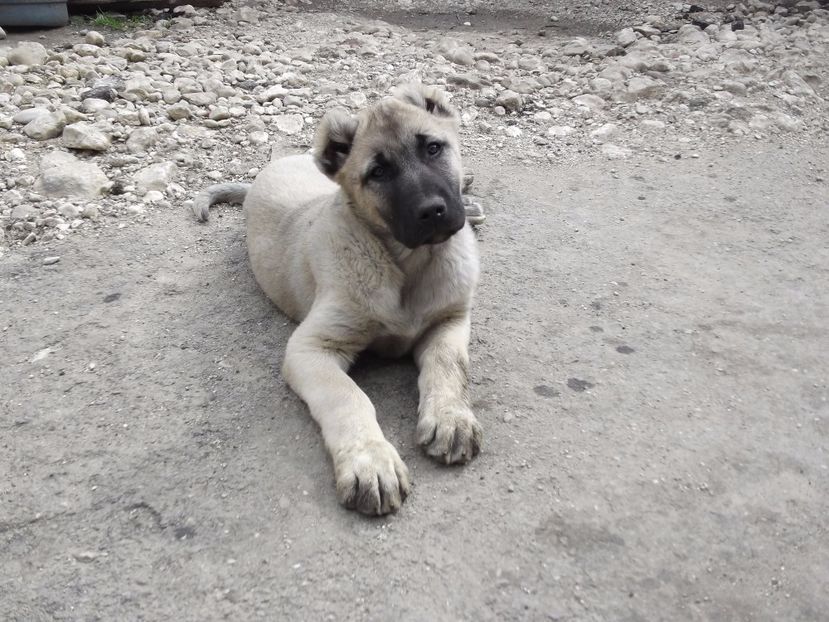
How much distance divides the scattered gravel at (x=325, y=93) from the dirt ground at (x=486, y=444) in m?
0.91

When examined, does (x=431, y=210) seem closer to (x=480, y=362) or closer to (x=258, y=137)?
(x=480, y=362)

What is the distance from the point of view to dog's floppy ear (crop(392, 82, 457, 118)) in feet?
13.3

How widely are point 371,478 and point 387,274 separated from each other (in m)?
1.22

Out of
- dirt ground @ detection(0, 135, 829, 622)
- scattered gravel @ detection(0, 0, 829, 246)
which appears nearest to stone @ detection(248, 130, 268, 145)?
scattered gravel @ detection(0, 0, 829, 246)

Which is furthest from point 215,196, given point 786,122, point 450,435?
point 786,122

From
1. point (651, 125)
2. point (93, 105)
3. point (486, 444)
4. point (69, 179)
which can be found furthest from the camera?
point (651, 125)

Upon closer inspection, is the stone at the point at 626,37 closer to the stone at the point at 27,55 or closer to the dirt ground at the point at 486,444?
the dirt ground at the point at 486,444

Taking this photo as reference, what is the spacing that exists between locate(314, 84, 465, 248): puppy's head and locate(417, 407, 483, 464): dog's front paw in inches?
33.9

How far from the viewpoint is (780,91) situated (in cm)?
696

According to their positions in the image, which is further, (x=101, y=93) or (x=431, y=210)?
(x=101, y=93)

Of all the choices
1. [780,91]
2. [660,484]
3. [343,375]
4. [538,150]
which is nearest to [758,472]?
[660,484]

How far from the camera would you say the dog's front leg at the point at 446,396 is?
300 centimetres

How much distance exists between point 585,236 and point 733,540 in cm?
272

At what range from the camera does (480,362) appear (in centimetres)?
372
